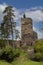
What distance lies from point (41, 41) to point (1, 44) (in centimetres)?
1479

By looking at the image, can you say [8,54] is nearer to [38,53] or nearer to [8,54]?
[8,54]

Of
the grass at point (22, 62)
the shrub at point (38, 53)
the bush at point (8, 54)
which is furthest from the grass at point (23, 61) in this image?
the shrub at point (38, 53)

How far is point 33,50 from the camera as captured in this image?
4453 cm

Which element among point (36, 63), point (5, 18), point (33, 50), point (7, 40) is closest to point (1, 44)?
point (7, 40)

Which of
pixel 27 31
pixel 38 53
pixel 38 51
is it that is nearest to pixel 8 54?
pixel 38 53

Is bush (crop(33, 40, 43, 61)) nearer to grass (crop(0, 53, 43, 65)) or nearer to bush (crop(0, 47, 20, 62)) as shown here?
grass (crop(0, 53, 43, 65))

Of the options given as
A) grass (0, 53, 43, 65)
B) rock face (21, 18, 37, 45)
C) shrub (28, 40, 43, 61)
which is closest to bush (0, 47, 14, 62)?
grass (0, 53, 43, 65)

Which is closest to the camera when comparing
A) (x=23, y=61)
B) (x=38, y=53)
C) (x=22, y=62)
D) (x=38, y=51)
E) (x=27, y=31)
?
(x=22, y=62)

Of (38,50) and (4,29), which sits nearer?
(38,50)

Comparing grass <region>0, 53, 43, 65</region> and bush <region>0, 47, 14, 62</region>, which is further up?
bush <region>0, 47, 14, 62</region>

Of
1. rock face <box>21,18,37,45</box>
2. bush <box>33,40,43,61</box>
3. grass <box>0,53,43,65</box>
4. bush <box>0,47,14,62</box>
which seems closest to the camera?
grass <box>0,53,43,65</box>

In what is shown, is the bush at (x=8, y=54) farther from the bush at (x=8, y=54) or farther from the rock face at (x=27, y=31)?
the rock face at (x=27, y=31)

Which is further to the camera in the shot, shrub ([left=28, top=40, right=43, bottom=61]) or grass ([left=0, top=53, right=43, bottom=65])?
shrub ([left=28, top=40, right=43, bottom=61])

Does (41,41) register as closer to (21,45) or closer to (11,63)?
(11,63)
